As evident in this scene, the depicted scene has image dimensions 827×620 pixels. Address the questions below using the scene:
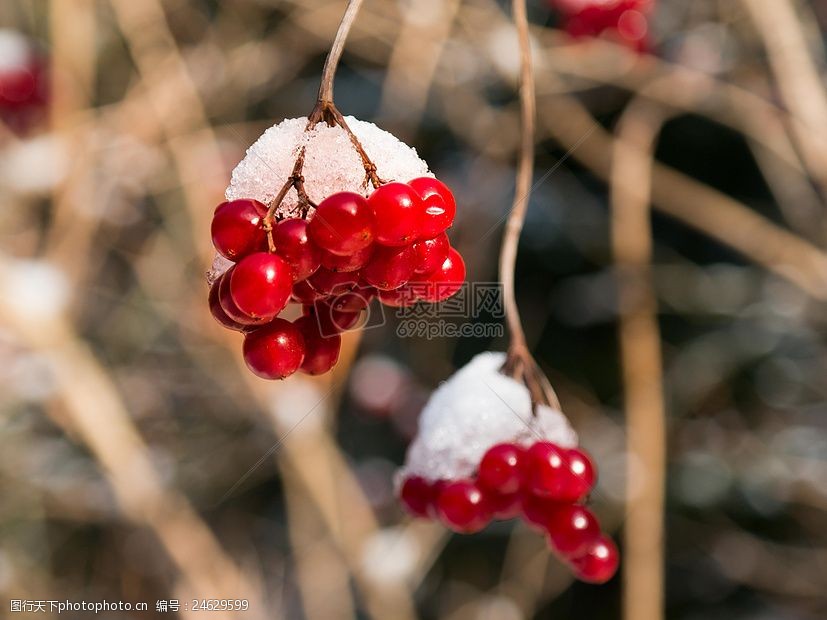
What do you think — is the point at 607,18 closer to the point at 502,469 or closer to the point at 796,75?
the point at 796,75

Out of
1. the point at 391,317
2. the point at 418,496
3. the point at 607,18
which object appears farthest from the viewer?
the point at 391,317

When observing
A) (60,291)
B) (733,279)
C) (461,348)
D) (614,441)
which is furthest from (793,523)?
(60,291)

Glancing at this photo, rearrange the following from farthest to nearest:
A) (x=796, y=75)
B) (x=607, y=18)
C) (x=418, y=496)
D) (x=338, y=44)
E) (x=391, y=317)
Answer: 1. (x=391, y=317)
2. (x=607, y=18)
3. (x=796, y=75)
4. (x=418, y=496)
5. (x=338, y=44)

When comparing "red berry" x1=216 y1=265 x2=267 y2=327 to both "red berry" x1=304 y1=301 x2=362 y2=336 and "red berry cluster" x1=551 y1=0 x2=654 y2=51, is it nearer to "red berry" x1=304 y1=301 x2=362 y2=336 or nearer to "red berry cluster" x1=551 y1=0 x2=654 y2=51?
"red berry" x1=304 y1=301 x2=362 y2=336

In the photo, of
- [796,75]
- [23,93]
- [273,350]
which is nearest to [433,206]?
[273,350]

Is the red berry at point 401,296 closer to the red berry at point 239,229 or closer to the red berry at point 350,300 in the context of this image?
the red berry at point 350,300

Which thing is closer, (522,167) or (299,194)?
(299,194)

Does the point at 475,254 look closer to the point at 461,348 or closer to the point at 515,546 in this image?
the point at 461,348
